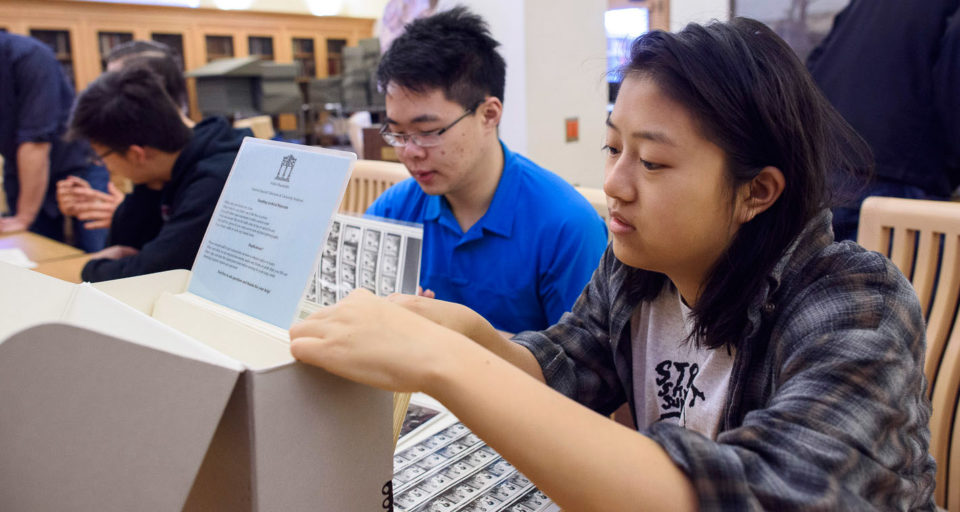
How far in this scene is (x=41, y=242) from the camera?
Answer: 263cm

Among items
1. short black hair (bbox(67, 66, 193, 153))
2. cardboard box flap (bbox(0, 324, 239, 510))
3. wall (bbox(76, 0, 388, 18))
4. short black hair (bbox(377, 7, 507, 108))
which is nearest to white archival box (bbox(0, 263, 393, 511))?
cardboard box flap (bbox(0, 324, 239, 510))

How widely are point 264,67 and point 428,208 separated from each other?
18.1 ft

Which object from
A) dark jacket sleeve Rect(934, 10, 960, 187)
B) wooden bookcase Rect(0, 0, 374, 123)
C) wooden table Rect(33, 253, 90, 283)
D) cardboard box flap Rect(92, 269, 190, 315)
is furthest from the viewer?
wooden bookcase Rect(0, 0, 374, 123)

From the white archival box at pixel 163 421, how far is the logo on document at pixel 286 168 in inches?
6.0

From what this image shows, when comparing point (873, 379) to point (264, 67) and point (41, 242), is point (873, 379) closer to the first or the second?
point (41, 242)

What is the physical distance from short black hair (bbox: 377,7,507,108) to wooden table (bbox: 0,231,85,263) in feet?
4.79

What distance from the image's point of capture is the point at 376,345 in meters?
0.57

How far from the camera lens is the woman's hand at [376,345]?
563 millimetres

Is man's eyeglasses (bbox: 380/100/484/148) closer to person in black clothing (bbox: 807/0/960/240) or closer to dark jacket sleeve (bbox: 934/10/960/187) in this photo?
person in black clothing (bbox: 807/0/960/240)

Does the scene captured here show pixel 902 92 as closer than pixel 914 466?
No

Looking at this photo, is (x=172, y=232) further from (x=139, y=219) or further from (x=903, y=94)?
(x=903, y=94)

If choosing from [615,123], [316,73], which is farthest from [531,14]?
[316,73]

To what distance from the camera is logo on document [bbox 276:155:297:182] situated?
68 cm

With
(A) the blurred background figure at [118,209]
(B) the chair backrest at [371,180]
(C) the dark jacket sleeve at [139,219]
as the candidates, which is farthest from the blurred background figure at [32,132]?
(B) the chair backrest at [371,180]
